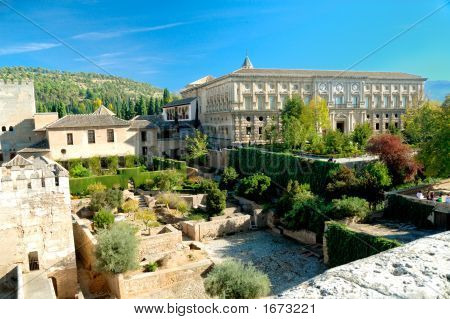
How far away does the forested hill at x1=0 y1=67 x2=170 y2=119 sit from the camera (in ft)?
259

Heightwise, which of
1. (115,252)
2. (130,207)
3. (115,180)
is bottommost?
(130,207)

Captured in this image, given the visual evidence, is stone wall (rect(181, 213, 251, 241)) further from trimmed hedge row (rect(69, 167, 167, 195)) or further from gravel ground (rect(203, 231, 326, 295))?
trimmed hedge row (rect(69, 167, 167, 195))

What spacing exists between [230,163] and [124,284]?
20623 mm

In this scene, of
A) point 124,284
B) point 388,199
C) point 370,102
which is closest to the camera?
point 124,284

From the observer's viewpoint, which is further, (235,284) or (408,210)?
(408,210)

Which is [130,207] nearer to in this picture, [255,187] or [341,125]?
[255,187]

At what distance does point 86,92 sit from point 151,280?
129 m

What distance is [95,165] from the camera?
29250 mm

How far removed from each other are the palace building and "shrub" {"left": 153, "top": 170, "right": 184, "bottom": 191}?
1528 centimetres

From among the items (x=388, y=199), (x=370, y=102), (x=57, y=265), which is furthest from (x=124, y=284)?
(x=370, y=102)

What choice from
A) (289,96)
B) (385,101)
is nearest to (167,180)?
(289,96)

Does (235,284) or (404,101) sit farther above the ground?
(404,101)

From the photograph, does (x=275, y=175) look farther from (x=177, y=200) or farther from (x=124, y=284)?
(x=124, y=284)

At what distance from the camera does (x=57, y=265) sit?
12031 millimetres
